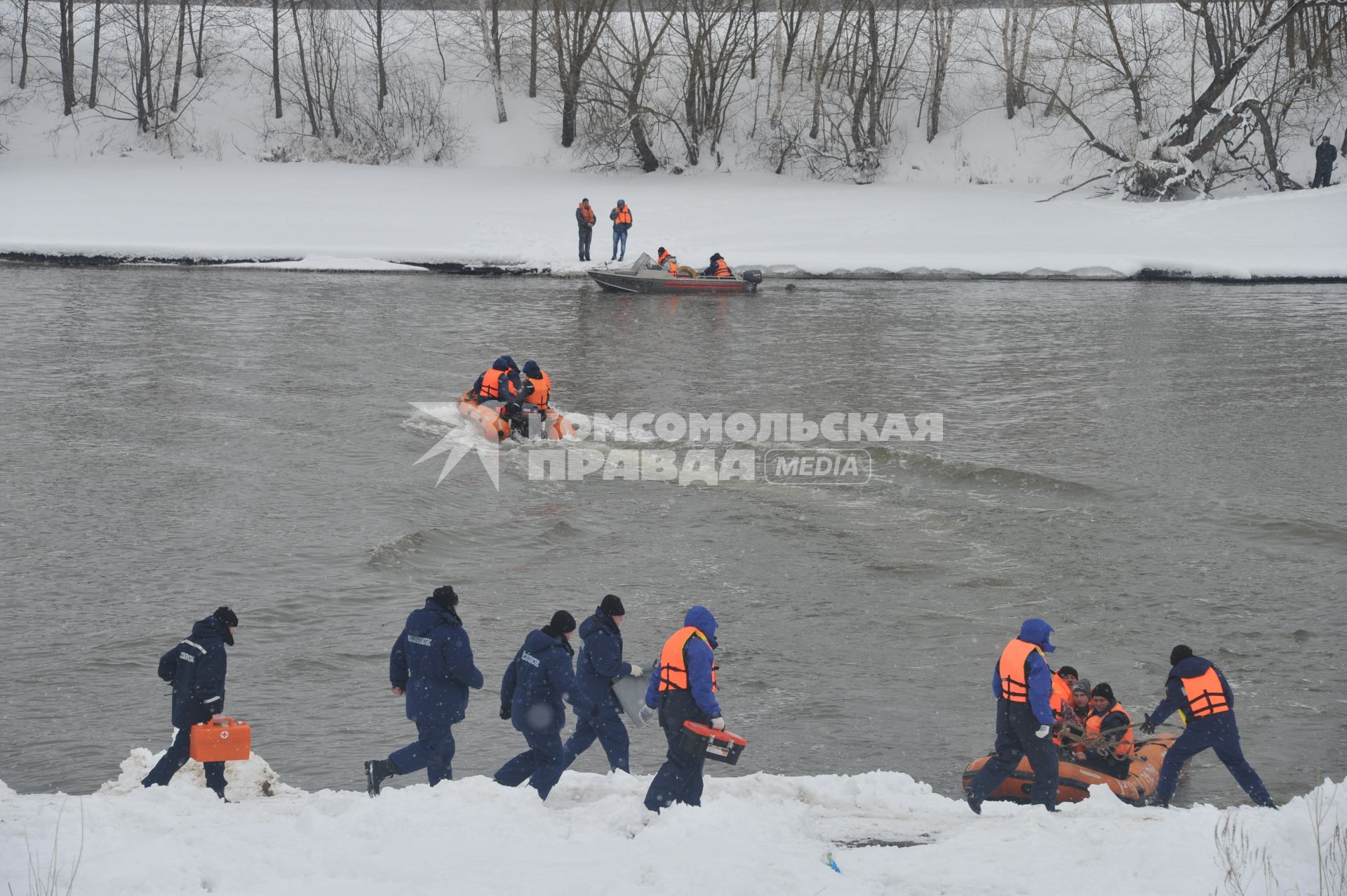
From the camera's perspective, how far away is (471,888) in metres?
5.23

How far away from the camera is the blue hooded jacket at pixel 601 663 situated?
707 cm

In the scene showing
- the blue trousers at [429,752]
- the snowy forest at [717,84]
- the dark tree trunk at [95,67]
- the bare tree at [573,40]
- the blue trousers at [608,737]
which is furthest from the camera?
the dark tree trunk at [95,67]

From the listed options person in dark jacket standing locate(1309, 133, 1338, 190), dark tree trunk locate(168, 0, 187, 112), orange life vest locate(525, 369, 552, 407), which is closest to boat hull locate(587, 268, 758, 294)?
orange life vest locate(525, 369, 552, 407)

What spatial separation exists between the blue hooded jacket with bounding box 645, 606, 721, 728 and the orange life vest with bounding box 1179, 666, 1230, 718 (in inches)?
114

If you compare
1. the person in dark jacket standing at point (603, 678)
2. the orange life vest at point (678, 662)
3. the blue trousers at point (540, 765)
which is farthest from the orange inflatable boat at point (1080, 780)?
the blue trousers at point (540, 765)

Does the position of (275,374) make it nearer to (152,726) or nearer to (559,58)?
(152,726)

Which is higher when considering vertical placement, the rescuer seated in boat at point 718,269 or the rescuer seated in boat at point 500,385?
the rescuer seated in boat at point 718,269

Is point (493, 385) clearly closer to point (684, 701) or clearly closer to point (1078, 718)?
point (1078, 718)

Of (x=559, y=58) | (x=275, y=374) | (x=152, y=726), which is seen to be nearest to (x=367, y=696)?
(x=152, y=726)

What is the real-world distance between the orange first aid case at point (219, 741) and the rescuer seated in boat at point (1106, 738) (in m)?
5.07

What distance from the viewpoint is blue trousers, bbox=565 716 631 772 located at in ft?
23.8

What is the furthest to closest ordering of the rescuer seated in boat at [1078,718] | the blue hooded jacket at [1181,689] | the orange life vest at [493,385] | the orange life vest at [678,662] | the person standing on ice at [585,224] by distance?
the person standing on ice at [585,224] < the orange life vest at [493,385] < the rescuer seated in boat at [1078,718] < the blue hooded jacket at [1181,689] < the orange life vest at [678,662]

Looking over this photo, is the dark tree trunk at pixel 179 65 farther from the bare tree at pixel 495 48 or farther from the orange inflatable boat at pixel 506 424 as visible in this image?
the orange inflatable boat at pixel 506 424

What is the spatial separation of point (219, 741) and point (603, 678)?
209 cm
